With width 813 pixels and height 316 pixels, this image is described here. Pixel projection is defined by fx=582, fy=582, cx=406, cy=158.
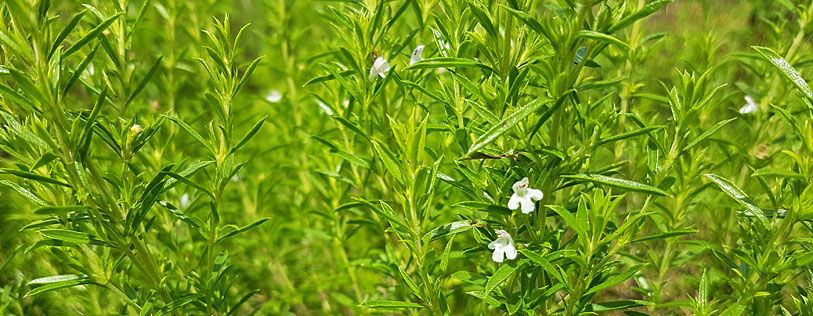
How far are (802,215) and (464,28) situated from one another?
35.8 inches

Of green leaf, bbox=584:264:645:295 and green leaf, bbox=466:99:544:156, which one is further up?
green leaf, bbox=466:99:544:156

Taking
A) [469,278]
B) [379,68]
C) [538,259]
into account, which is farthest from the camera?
[379,68]

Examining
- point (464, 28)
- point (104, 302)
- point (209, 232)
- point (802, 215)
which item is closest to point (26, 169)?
point (209, 232)

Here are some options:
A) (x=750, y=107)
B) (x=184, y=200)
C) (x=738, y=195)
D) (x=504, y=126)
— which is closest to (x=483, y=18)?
(x=504, y=126)

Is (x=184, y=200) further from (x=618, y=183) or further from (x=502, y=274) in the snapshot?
(x=618, y=183)

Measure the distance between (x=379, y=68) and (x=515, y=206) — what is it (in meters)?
0.62

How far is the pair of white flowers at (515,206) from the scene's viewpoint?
1.23m

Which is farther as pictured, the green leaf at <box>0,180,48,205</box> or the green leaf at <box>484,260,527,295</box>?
the green leaf at <box>0,180,48,205</box>

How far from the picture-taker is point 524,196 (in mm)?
1257

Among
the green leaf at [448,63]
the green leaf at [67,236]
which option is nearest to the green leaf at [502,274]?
the green leaf at [448,63]

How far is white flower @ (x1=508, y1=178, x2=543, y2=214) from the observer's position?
1.23 metres

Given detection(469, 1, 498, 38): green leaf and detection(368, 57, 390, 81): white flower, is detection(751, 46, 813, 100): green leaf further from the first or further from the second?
detection(368, 57, 390, 81): white flower

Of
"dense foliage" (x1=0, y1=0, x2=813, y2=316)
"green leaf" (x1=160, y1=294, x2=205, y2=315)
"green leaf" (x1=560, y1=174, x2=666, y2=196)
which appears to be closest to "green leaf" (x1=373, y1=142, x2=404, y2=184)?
"dense foliage" (x1=0, y1=0, x2=813, y2=316)

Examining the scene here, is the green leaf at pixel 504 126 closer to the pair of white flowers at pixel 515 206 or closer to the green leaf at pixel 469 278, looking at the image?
the pair of white flowers at pixel 515 206
